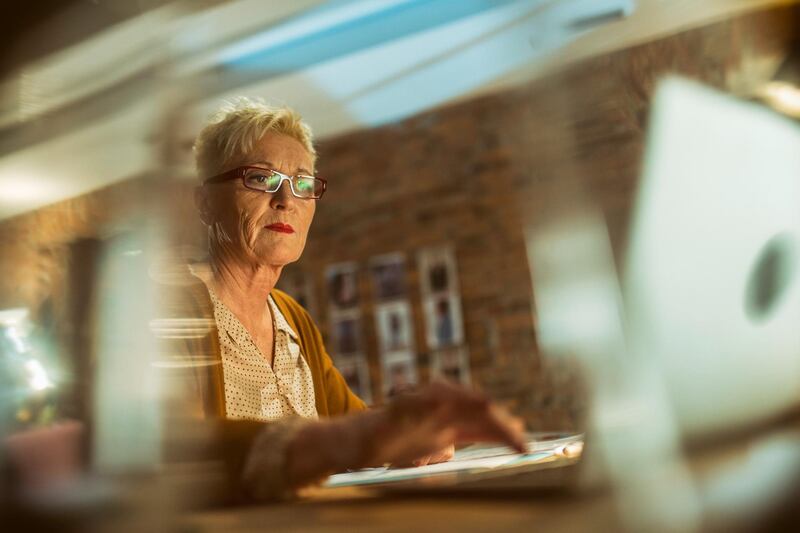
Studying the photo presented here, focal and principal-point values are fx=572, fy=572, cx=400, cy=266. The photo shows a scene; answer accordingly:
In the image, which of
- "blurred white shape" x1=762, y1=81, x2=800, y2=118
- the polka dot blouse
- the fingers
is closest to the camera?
the fingers

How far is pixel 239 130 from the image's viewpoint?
0.41 m

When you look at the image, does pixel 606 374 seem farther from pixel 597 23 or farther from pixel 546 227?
pixel 597 23

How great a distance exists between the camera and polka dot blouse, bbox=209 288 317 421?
387 millimetres

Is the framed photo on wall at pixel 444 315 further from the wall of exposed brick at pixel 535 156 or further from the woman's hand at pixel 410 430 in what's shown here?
the woman's hand at pixel 410 430

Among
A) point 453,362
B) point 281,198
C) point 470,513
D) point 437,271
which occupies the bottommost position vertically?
point 470,513

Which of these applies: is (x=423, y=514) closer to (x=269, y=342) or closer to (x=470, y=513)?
(x=470, y=513)

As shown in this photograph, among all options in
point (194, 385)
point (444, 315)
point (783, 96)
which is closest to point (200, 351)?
point (194, 385)

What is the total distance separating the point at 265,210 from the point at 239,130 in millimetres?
62

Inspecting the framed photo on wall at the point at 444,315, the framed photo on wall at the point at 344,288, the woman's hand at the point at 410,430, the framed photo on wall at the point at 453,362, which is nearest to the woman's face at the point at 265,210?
the woman's hand at the point at 410,430

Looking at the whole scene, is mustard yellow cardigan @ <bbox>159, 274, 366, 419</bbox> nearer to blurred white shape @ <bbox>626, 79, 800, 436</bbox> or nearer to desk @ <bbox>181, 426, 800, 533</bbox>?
desk @ <bbox>181, 426, 800, 533</bbox>

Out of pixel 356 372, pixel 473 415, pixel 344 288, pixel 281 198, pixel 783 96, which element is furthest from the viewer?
pixel 344 288

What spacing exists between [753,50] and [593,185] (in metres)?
0.33

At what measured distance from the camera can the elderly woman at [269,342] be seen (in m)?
0.30

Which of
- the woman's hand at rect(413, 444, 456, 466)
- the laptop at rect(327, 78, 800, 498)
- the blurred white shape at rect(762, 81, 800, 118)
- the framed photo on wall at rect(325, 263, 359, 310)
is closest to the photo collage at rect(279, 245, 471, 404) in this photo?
the framed photo on wall at rect(325, 263, 359, 310)
